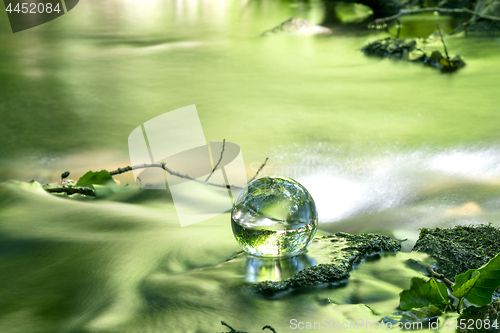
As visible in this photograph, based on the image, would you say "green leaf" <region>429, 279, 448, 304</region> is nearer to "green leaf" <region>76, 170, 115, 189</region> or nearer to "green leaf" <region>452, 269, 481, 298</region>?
"green leaf" <region>452, 269, 481, 298</region>

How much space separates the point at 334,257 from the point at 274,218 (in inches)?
4.1

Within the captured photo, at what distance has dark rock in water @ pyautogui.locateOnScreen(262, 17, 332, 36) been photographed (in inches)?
75.0

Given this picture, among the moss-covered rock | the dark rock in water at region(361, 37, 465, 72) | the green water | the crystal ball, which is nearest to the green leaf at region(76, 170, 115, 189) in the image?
the green water

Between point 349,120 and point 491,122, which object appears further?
point 349,120

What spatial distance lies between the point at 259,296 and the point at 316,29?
165 centimetres

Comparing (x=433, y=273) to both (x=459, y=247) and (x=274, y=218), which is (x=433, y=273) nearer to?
(x=459, y=247)

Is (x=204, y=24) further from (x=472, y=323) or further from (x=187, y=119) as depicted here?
(x=472, y=323)

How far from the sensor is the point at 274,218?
0.57 metres

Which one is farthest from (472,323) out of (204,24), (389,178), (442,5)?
(442,5)

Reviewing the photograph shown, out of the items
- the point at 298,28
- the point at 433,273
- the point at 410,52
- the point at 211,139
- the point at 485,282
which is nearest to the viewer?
the point at 485,282

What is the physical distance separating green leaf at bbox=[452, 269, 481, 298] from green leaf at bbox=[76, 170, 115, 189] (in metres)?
0.75

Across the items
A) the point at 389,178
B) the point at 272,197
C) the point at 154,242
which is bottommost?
the point at 389,178

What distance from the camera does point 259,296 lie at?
52cm

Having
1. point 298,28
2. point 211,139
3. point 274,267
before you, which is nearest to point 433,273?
point 274,267
